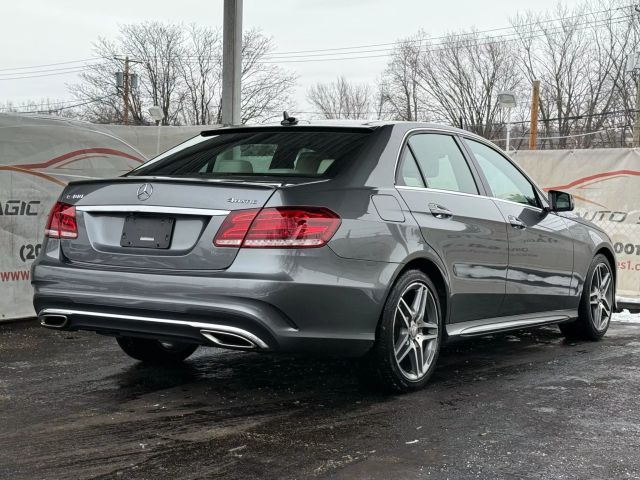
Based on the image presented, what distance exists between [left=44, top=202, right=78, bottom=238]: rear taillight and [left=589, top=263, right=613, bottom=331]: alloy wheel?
4.31 m

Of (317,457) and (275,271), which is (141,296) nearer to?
(275,271)

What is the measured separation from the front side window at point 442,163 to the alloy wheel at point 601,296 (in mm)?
2103

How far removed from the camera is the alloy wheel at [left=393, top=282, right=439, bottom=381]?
470 centimetres

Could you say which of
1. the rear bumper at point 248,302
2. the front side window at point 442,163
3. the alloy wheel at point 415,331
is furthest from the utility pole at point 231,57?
the rear bumper at point 248,302

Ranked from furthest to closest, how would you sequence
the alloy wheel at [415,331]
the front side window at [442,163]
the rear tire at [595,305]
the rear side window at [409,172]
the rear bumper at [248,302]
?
the rear tire at [595,305]
the front side window at [442,163]
the rear side window at [409,172]
the alloy wheel at [415,331]
the rear bumper at [248,302]

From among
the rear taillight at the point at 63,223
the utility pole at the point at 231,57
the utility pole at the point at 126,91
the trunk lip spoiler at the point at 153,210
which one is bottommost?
the rear taillight at the point at 63,223

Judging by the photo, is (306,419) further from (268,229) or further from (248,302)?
(268,229)

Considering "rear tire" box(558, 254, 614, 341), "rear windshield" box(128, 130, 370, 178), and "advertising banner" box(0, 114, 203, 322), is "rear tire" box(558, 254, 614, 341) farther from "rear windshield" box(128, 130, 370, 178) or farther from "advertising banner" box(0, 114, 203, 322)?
"advertising banner" box(0, 114, 203, 322)

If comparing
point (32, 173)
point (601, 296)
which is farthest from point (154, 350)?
point (601, 296)

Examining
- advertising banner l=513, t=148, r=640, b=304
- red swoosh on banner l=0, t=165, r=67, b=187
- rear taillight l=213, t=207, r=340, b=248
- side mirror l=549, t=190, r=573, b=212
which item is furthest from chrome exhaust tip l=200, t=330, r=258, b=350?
advertising banner l=513, t=148, r=640, b=304

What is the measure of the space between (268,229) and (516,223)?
7.81 feet

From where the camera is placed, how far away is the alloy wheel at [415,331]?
4703 mm

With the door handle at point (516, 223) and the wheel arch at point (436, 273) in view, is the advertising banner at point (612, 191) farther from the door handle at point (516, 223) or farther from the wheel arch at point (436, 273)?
the wheel arch at point (436, 273)

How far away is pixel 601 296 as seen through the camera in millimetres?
7125
